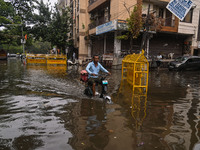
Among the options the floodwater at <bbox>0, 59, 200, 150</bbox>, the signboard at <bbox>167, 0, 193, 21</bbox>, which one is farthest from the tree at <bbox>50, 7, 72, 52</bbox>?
the floodwater at <bbox>0, 59, 200, 150</bbox>

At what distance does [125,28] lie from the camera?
1809cm

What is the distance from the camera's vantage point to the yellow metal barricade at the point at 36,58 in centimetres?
2233

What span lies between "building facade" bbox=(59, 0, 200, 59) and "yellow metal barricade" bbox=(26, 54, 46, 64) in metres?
6.66

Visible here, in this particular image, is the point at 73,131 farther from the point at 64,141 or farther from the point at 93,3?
the point at 93,3

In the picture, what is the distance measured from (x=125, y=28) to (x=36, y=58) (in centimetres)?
1278

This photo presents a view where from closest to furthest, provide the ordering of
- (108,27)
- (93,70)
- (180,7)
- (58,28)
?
1. (93,70)
2. (180,7)
3. (108,27)
4. (58,28)

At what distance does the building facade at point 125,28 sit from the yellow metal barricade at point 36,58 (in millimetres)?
6661

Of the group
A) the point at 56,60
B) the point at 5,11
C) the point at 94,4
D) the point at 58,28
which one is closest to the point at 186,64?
the point at 94,4

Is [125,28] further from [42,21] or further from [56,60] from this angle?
[42,21]

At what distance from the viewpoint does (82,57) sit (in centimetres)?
2762

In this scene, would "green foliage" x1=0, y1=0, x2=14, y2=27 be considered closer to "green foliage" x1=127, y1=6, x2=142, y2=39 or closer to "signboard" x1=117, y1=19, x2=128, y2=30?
"signboard" x1=117, y1=19, x2=128, y2=30

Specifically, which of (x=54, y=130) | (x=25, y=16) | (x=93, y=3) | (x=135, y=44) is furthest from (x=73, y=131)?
(x=25, y=16)

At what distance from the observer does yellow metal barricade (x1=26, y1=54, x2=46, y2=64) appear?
22.3m

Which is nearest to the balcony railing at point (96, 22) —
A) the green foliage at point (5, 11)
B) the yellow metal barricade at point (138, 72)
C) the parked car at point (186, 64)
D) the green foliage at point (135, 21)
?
the green foliage at point (135, 21)
